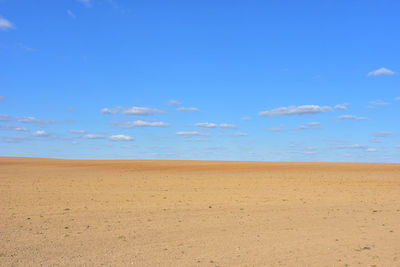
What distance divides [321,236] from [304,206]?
272 inches

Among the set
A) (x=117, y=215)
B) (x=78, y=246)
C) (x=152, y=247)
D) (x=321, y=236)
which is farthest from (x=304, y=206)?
(x=78, y=246)

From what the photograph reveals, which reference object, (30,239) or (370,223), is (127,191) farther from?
(370,223)

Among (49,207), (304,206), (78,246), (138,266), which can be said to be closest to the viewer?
(138,266)

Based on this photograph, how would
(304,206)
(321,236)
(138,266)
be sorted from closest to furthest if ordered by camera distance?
(138,266)
(321,236)
(304,206)

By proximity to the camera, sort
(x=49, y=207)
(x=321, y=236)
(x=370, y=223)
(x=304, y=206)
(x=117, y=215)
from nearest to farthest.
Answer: (x=321, y=236) < (x=370, y=223) < (x=117, y=215) < (x=49, y=207) < (x=304, y=206)

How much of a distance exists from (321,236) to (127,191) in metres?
15.5

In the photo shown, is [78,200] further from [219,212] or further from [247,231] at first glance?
[247,231]

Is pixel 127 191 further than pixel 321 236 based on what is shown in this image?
Yes

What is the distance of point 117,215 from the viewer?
17.0m

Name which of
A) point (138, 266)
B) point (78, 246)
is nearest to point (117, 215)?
point (78, 246)

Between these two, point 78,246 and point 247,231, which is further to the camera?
point 247,231

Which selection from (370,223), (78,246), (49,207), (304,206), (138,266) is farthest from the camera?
(304,206)

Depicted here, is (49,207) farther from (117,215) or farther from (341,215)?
(341,215)

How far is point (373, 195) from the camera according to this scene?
25078 millimetres
